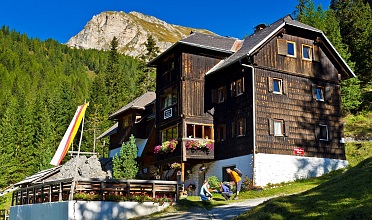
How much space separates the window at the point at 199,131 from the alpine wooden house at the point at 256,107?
7 cm

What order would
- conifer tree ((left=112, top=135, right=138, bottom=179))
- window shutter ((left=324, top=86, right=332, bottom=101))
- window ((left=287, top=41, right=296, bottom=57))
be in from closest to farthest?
window ((left=287, top=41, right=296, bottom=57)) < window shutter ((left=324, top=86, right=332, bottom=101)) < conifer tree ((left=112, top=135, right=138, bottom=179))

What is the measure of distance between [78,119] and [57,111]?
6122 centimetres

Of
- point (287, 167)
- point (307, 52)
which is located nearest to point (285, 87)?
point (307, 52)

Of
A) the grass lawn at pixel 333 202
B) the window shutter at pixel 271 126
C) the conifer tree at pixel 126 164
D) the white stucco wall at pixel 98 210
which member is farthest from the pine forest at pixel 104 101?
the grass lawn at pixel 333 202

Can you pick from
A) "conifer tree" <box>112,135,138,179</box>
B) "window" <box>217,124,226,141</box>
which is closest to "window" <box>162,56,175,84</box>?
"window" <box>217,124,226,141</box>

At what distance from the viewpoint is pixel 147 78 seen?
247ft

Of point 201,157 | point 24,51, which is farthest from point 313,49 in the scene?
point 24,51

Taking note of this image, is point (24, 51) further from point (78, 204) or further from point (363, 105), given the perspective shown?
point (78, 204)

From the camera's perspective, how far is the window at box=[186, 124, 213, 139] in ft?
114

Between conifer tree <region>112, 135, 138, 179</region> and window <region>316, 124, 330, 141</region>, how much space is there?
16.1m

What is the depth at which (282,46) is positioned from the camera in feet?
109

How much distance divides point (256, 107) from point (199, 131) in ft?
18.5

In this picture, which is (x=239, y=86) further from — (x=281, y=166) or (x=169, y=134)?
(x=169, y=134)

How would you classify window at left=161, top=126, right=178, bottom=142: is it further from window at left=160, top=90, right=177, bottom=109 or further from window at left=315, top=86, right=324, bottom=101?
window at left=315, top=86, right=324, bottom=101
